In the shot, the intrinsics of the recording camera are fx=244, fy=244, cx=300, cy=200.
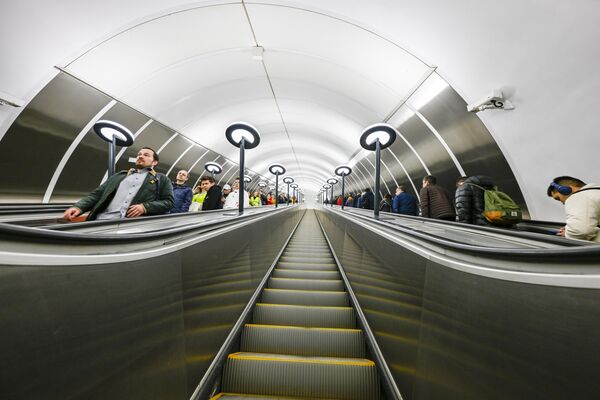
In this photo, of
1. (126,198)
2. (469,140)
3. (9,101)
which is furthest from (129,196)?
(469,140)

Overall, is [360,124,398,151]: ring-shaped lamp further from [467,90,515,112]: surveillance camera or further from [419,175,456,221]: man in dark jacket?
[419,175,456,221]: man in dark jacket

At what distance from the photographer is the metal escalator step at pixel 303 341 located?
2.47 metres

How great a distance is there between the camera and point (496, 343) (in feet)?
2.74

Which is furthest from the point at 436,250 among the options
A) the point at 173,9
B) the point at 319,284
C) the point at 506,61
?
the point at 173,9

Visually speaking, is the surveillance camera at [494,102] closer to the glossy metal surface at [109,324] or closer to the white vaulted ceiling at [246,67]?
the white vaulted ceiling at [246,67]

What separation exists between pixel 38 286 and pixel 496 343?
142 cm

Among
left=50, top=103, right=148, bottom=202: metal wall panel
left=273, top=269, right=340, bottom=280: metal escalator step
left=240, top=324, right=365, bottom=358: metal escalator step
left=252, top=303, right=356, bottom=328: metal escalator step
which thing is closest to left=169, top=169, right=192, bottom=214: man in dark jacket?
left=273, top=269, right=340, bottom=280: metal escalator step

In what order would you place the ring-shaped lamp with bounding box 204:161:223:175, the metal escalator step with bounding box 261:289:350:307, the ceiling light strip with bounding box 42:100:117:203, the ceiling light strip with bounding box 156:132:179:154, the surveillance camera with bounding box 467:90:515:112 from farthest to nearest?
the ring-shaped lamp with bounding box 204:161:223:175, the ceiling light strip with bounding box 156:132:179:154, the ceiling light strip with bounding box 42:100:117:203, the surveillance camera with bounding box 467:90:515:112, the metal escalator step with bounding box 261:289:350:307

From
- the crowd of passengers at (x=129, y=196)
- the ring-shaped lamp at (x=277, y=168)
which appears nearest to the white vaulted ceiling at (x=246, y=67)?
the ring-shaped lamp at (x=277, y=168)

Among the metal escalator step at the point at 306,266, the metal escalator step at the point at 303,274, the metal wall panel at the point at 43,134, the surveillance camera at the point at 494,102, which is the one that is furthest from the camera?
the metal escalator step at the point at 306,266

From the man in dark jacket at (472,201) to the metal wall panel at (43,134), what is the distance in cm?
724

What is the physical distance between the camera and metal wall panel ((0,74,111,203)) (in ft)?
15.4

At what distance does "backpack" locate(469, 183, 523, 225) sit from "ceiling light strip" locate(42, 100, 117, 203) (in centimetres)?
754

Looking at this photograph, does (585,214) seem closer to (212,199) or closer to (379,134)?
(379,134)
